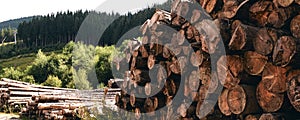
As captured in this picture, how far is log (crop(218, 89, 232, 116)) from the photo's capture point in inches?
152

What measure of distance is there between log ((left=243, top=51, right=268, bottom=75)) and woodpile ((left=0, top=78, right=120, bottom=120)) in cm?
396

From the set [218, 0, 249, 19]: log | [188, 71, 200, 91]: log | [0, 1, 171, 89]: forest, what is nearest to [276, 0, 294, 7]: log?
[218, 0, 249, 19]: log

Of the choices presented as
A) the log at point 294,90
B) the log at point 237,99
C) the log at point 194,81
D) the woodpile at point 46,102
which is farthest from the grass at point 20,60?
the log at point 294,90

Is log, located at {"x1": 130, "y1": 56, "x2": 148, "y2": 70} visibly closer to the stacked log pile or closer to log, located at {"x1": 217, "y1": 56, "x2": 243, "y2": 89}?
the stacked log pile

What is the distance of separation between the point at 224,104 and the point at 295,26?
1.10m

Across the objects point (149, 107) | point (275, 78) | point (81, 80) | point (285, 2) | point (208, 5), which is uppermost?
point (208, 5)

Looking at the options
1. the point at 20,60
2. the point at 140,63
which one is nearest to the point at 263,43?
the point at 140,63

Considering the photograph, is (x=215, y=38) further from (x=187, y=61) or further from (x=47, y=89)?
(x=47, y=89)

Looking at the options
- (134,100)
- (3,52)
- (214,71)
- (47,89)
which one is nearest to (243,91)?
(214,71)

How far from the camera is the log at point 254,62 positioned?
3.51 m

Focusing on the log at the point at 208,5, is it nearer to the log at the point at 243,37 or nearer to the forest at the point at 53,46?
the log at the point at 243,37

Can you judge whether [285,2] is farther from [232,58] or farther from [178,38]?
[178,38]

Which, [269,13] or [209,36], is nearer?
[269,13]

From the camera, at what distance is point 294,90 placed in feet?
10.4
